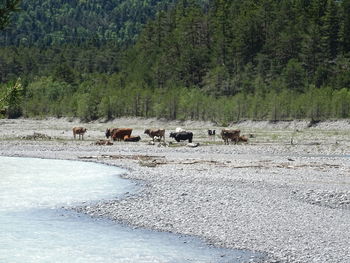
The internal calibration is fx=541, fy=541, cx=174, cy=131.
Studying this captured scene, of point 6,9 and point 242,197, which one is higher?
point 6,9

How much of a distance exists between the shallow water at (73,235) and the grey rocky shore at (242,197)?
2.86 feet

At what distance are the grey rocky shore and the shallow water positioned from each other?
0.87 metres

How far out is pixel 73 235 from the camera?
1697 cm

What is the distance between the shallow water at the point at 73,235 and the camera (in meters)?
14.6

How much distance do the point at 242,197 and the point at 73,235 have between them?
835 centimetres

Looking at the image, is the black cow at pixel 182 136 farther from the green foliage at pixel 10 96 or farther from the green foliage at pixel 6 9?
the green foliage at pixel 6 9

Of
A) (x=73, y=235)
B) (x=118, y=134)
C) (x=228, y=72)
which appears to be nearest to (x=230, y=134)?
(x=118, y=134)

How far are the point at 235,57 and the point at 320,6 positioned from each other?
24.8 meters

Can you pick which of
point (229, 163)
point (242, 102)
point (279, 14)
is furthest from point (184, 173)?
point (279, 14)

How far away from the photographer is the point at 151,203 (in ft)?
70.7

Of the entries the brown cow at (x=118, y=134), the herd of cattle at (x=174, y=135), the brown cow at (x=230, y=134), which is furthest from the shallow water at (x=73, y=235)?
the brown cow at (x=118, y=134)

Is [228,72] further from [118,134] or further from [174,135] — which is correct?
[174,135]

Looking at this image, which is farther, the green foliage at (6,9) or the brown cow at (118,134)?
the brown cow at (118,134)

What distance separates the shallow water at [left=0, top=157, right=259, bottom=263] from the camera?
1465 cm
